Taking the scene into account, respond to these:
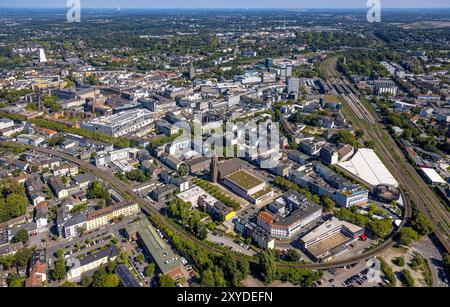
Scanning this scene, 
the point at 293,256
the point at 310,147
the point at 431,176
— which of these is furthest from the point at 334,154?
the point at 293,256

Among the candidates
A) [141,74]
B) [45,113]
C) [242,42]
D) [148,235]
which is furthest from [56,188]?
[242,42]

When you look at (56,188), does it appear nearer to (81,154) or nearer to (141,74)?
(81,154)

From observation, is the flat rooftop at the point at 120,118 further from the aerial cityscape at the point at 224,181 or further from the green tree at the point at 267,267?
the green tree at the point at 267,267

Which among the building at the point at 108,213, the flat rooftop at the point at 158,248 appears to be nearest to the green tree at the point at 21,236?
the building at the point at 108,213

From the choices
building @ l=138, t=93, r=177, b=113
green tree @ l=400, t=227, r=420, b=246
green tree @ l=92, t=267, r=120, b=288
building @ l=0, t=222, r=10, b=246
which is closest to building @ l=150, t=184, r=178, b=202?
green tree @ l=92, t=267, r=120, b=288

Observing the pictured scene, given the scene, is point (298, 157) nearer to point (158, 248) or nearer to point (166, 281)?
point (158, 248)

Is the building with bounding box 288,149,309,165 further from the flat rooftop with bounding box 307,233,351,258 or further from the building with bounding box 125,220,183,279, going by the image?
the building with bounding box 125,220,183,279
